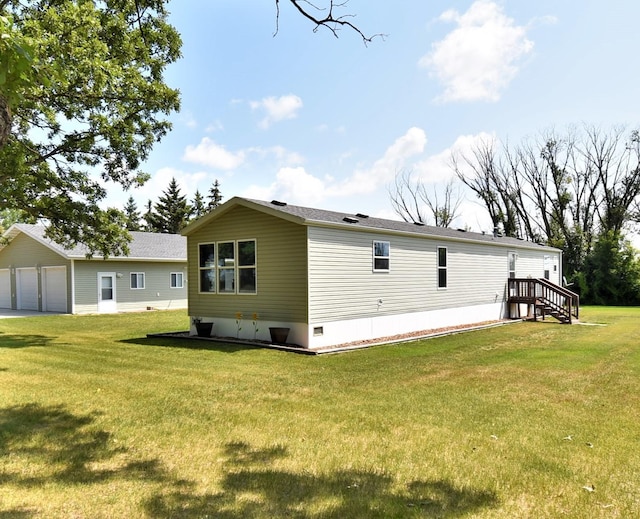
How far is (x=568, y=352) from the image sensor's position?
400 inches

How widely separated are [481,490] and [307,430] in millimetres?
1959

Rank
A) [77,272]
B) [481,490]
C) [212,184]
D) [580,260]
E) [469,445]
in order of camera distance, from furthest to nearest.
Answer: [212,184] → [580,260] → [77,272] → [469,445] → [481,490]

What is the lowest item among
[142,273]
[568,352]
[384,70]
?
[568,352]

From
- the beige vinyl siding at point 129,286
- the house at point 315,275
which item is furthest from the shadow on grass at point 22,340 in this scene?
the beige vinyl siding at point 129,286

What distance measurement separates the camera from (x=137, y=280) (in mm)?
23922

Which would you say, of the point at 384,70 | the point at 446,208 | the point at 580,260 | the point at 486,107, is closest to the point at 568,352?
the point at 384,70

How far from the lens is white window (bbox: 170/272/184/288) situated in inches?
1008

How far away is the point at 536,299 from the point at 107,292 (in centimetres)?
1954

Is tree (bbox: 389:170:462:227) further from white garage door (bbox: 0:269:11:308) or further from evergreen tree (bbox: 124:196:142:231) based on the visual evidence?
evergreen tree (bbox: 124:196:142:231)

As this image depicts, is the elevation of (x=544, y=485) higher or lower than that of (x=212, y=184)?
lower

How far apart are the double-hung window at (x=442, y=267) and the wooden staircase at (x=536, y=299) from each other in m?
4.79

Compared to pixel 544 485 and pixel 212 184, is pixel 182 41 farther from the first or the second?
pixel 212 184

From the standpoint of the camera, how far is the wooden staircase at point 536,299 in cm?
1750

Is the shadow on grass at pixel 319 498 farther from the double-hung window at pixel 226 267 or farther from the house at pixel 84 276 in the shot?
the house at pixel 84 276
